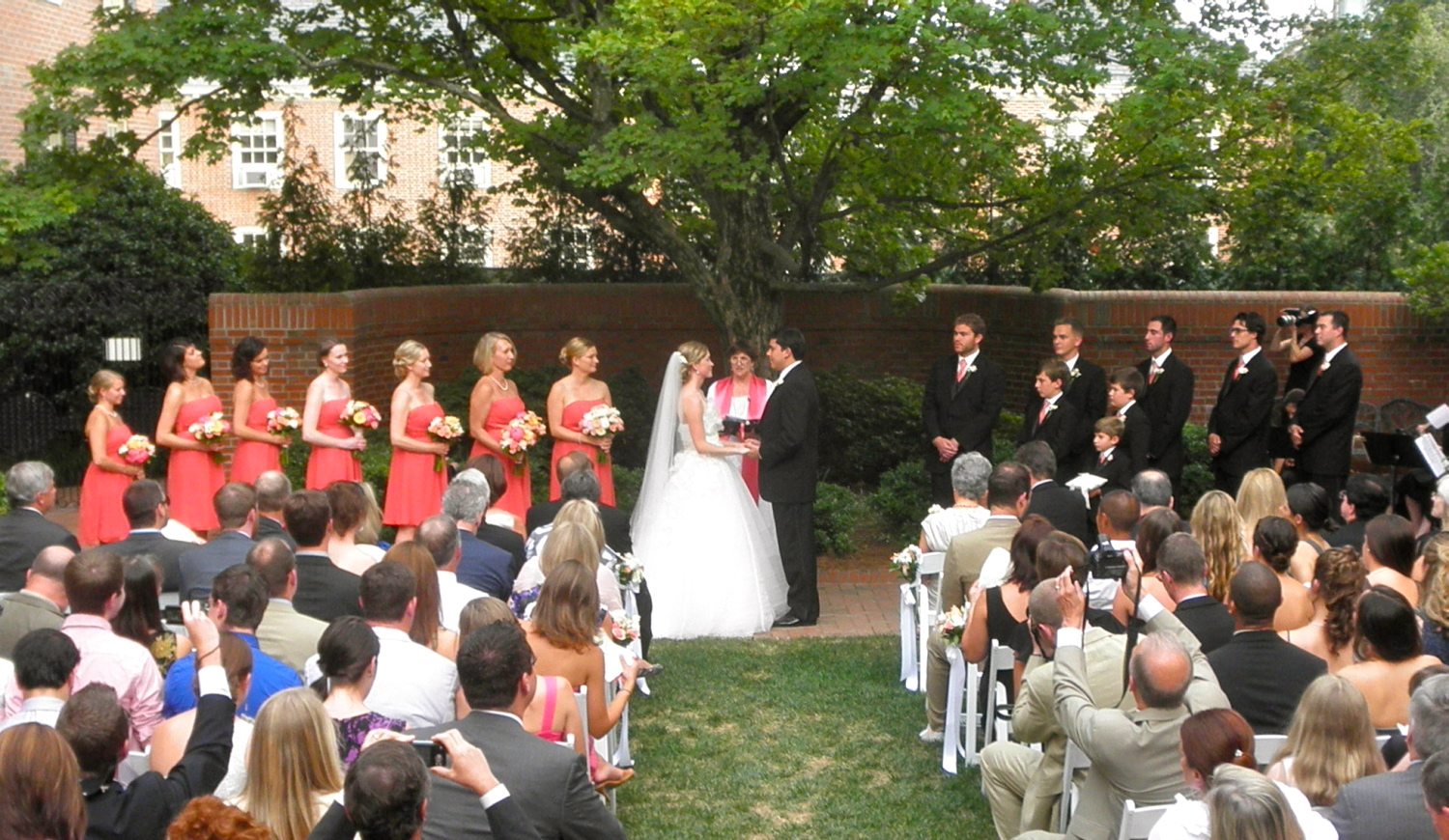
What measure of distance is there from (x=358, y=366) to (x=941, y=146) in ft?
21.0

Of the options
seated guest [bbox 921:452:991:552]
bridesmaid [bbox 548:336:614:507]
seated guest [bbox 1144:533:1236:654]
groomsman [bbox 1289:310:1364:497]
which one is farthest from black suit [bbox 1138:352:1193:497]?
seated guest [bbox 1144:533:1236:654]

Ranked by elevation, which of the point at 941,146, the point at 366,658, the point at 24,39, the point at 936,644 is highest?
the point at 24,39

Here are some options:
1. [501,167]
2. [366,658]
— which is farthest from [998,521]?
[501,167]

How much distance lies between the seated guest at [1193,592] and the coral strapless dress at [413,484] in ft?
19.4

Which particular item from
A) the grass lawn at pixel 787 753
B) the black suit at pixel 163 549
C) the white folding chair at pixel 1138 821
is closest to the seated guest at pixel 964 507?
the grass lawn at pixel 787 753

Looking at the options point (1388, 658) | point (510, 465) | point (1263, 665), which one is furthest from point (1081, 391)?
point (1388, 658)

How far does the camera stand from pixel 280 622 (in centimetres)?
589

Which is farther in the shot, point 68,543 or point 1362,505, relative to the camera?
point 1362,505

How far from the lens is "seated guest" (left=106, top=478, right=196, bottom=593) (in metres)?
Answer: 7.07

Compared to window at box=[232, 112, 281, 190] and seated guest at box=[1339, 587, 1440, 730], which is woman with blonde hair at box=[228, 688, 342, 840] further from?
window at box=[232, 112, 281, 190]

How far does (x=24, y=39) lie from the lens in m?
20.3

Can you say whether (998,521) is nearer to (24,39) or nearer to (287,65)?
(287,65)

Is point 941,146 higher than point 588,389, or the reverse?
point 941,146

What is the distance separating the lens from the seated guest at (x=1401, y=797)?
4.24 meters
